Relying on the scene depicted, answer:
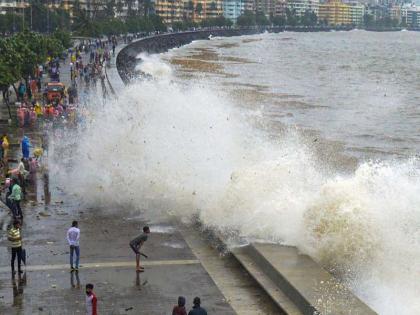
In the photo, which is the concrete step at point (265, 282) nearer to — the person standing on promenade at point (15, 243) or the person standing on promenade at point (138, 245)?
the person standing on promenade at point (138, 245)

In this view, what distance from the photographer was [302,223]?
14078 mm

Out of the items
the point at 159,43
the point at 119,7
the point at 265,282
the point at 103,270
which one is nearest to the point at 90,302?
the point at 103,270

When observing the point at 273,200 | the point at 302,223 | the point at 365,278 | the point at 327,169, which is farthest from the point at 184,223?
the point at 327,169

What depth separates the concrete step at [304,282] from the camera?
416 inches

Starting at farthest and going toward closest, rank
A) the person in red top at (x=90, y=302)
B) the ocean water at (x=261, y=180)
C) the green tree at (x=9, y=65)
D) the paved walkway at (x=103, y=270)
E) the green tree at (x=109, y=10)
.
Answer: the green tree at (x=109, y=10) < the green tree at (x=9, y=65) < the ocean water at (x=261, y=180) < the paved walkway at (x=103, y=270) < the person in red top at (x=90, y=302)

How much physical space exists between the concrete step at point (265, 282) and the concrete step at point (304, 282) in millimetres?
49

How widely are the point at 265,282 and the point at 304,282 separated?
2.82ft

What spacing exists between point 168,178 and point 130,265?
5.46 metres

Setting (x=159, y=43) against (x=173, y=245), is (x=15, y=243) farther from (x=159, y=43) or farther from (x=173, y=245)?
(x=159, y=43)

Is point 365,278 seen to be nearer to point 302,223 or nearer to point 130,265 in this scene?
point 302,223

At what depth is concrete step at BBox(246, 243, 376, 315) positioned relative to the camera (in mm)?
10578

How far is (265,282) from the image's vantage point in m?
12.1

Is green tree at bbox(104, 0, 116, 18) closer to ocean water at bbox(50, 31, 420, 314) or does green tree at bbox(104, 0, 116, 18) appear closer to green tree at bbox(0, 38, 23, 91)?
green tree at bbox(0, 38, 23, 91)

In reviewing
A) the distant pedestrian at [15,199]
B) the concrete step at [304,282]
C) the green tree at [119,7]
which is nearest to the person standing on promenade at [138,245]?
the concrete step at [304,282]
